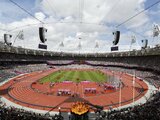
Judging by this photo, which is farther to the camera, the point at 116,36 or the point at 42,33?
A: the point at 116,36

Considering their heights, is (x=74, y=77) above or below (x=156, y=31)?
below

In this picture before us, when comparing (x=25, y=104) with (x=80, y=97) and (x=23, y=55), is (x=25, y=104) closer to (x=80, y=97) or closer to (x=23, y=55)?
(x=80, y=97)

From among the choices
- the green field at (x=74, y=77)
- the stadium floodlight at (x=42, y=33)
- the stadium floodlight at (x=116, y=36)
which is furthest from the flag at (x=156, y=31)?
the stadium floodlight at (x=42, y=33)

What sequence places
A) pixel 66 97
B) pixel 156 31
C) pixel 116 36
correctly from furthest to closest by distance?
pixel 156 31 < pixel 66 97 < pixel 116 36

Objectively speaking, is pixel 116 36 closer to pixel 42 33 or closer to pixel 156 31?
pixel 42 33

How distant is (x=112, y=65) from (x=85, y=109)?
8395cm

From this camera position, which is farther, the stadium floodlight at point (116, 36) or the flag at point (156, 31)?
the flag at point (156, 31)

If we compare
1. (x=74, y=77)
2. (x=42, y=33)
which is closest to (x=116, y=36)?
(x=42, y=33)

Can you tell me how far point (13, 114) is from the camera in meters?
21.2

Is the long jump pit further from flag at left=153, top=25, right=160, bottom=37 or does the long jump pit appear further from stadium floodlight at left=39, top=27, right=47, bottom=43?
flag at left=153, top=25, right=160, bottom=37

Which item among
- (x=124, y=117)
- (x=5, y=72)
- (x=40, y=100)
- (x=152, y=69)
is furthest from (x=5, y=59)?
(x=124, y=117)

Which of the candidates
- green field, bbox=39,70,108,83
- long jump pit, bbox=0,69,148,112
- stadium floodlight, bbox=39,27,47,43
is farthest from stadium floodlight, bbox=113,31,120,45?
green field, bbox=39,70,108,83

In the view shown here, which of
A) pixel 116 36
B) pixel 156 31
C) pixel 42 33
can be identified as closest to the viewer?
pixel 42 33

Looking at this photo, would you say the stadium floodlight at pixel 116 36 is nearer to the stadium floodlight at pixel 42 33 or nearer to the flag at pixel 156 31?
the stadium floodlight at pixel 42 33
